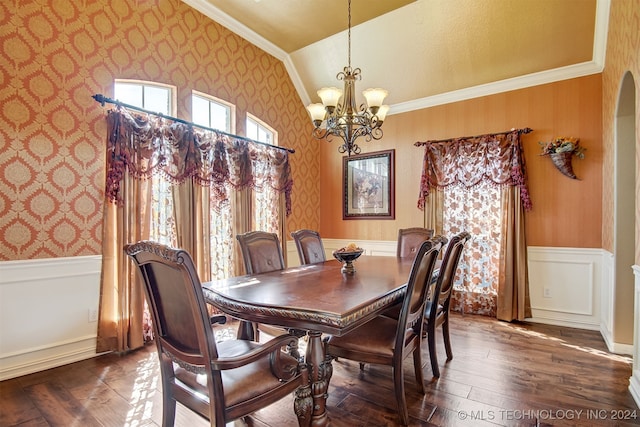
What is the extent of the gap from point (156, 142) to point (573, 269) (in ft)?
15.3

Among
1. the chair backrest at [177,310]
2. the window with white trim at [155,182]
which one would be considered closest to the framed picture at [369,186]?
the window with white trim at [155,182]

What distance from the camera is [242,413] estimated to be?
1.37m

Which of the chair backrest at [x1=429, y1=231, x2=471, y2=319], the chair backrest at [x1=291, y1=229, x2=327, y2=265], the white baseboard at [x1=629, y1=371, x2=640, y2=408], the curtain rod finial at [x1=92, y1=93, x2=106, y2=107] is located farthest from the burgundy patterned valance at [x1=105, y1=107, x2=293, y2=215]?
the white baseboard at [x1=629, y1=371, x2=640, y2=408]

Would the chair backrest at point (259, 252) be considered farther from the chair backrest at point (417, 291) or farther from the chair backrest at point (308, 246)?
the chair backrest at point (417, 291)

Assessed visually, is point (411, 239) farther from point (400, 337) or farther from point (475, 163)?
point (400, 337)

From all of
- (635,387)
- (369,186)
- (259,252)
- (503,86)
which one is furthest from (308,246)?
(503,86)

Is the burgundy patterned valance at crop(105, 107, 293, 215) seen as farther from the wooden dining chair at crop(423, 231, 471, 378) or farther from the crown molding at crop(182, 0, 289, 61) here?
the wooden dining chair at crop(423, 231, 471, 378)

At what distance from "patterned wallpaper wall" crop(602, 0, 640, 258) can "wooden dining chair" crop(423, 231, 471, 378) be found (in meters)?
1.16

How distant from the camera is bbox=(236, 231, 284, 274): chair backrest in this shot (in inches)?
106

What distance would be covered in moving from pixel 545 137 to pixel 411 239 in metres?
2.03

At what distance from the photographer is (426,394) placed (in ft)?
7.24

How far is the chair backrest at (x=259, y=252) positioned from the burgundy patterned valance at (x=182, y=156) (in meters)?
1.14

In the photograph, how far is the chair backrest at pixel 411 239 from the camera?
3568mm

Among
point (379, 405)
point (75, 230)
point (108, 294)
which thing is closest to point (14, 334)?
point (108, 294)
